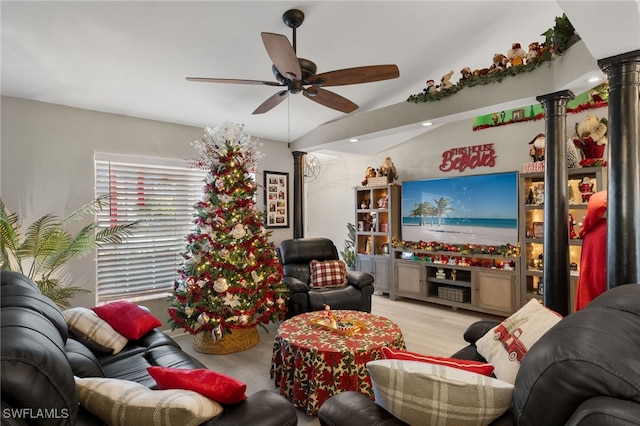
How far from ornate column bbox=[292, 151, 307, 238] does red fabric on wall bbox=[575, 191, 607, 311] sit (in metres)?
3.57

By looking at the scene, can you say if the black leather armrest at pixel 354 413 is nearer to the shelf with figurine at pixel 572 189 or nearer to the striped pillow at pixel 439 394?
the striped pillow at pixel 439 394

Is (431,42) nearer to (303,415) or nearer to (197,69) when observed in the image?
(197,69)

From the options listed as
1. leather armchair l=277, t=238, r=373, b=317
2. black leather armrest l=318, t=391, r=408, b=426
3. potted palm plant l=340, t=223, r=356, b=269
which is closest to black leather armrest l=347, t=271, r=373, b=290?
leather armchair l=277, t=238, r=373, b=317

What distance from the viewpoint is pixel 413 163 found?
235 inches

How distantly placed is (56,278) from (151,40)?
8.21ft

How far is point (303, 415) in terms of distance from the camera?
243cm

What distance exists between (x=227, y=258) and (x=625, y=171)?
10.4ft

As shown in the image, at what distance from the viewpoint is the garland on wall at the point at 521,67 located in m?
2.67

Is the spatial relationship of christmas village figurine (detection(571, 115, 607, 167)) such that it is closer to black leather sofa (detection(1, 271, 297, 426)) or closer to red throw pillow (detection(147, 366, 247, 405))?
black leather sofa (detection(1, 271, 297, 426))

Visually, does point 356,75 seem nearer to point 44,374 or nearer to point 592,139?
point 44,374

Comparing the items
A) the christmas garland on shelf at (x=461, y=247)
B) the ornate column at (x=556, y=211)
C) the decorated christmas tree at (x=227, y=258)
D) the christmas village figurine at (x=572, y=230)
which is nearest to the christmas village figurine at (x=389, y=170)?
the christmas garland on shelf at (x=461, y=247)

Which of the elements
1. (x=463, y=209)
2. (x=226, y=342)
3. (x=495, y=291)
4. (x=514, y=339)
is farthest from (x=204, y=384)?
(x=463, y=209)

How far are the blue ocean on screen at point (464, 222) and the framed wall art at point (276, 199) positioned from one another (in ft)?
6.61

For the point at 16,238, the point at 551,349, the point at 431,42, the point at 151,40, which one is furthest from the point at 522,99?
the point at 16,238
